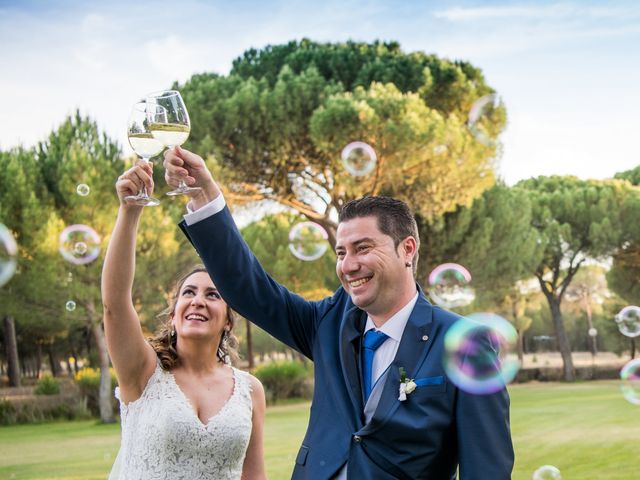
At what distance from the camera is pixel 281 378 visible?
74.8ft

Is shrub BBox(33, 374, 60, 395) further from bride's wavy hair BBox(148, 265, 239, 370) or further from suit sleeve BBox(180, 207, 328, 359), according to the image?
suit sleeve BBox(180, 207, 328, 359)

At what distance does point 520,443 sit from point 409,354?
40.7 feet

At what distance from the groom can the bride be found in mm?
700

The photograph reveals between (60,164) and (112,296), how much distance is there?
1871 centimetres

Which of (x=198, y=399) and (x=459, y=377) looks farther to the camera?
(x=198, y=399)

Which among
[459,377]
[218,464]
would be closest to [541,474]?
[218,464]

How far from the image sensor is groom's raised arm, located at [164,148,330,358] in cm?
241

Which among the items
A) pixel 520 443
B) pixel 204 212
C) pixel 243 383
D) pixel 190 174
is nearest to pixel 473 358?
pixel 204 212

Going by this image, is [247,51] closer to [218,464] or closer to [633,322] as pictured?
[633,322]

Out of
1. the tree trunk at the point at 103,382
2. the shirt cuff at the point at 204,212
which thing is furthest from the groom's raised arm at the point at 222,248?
the tree trunk at the point at 103,382

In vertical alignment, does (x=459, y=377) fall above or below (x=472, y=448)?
above

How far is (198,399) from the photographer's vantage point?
11.8ft

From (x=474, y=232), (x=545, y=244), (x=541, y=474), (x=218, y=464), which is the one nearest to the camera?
(x=218, y=464)

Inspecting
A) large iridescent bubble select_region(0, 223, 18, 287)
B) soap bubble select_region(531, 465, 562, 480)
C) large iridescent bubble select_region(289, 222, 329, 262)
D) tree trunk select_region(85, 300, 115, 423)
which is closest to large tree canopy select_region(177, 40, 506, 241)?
tree trunk select_region(85, 300, 115, 423)
